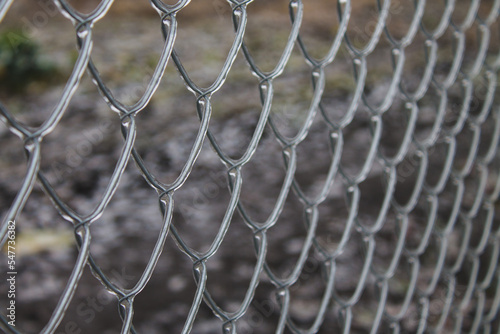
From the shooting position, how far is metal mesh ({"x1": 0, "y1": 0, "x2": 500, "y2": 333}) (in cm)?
77

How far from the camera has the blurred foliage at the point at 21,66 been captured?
422 centimetres

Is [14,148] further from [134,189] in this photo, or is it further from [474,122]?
[474,122]

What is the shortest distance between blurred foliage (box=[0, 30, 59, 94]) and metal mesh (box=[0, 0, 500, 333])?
3.04 ft

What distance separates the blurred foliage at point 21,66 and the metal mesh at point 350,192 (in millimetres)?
926

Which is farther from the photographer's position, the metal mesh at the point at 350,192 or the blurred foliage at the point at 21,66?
the blurred foliage at the point at 21,66

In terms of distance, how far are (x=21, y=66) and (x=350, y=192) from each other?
12.0 feet

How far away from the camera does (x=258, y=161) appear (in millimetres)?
3217

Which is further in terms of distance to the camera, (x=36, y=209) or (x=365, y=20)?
(x=365, y=20)

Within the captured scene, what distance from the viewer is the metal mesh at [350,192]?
765mm

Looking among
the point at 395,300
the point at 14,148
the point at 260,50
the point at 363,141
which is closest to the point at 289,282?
the point at 395,300

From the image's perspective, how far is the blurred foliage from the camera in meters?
4.22

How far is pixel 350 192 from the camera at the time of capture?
4.19 ft

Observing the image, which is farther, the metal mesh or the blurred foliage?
the blurred foliage

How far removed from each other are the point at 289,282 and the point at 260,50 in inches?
153
